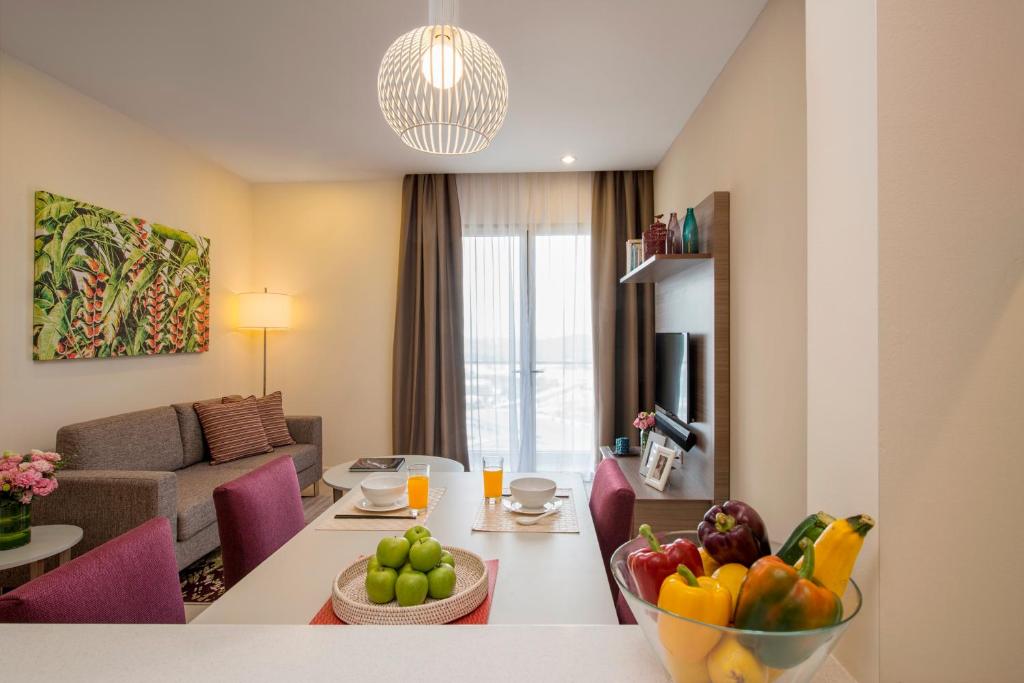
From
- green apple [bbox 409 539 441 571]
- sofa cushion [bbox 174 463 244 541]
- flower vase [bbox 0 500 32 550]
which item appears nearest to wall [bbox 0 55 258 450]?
sofa cushion [bbox 174 463 244 541]

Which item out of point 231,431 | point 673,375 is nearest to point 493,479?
point 673,375

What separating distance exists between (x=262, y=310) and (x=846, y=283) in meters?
4.64

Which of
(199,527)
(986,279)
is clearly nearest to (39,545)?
(199,527)

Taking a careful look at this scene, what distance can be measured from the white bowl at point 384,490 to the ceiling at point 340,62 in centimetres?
196

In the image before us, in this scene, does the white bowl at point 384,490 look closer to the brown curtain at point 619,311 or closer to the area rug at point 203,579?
the area rug at point 203,579

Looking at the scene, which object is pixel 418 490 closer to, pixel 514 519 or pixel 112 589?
pixel 514 519

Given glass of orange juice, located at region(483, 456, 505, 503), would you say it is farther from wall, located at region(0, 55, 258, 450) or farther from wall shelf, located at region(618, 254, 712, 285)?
wall, located at region(0, 55, 258, 450)

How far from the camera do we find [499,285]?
478 centimetres

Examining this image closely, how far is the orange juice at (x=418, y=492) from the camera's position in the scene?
5.83 feet

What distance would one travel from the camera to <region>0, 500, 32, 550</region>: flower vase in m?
2.15

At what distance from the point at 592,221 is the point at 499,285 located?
968 millimetres

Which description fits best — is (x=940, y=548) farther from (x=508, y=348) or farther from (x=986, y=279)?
(x=508, y=348)

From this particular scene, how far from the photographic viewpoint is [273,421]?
4188 millimetres

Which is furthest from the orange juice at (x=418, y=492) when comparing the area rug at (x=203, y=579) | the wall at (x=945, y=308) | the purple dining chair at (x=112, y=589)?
the wall at (x=945, y=308)
